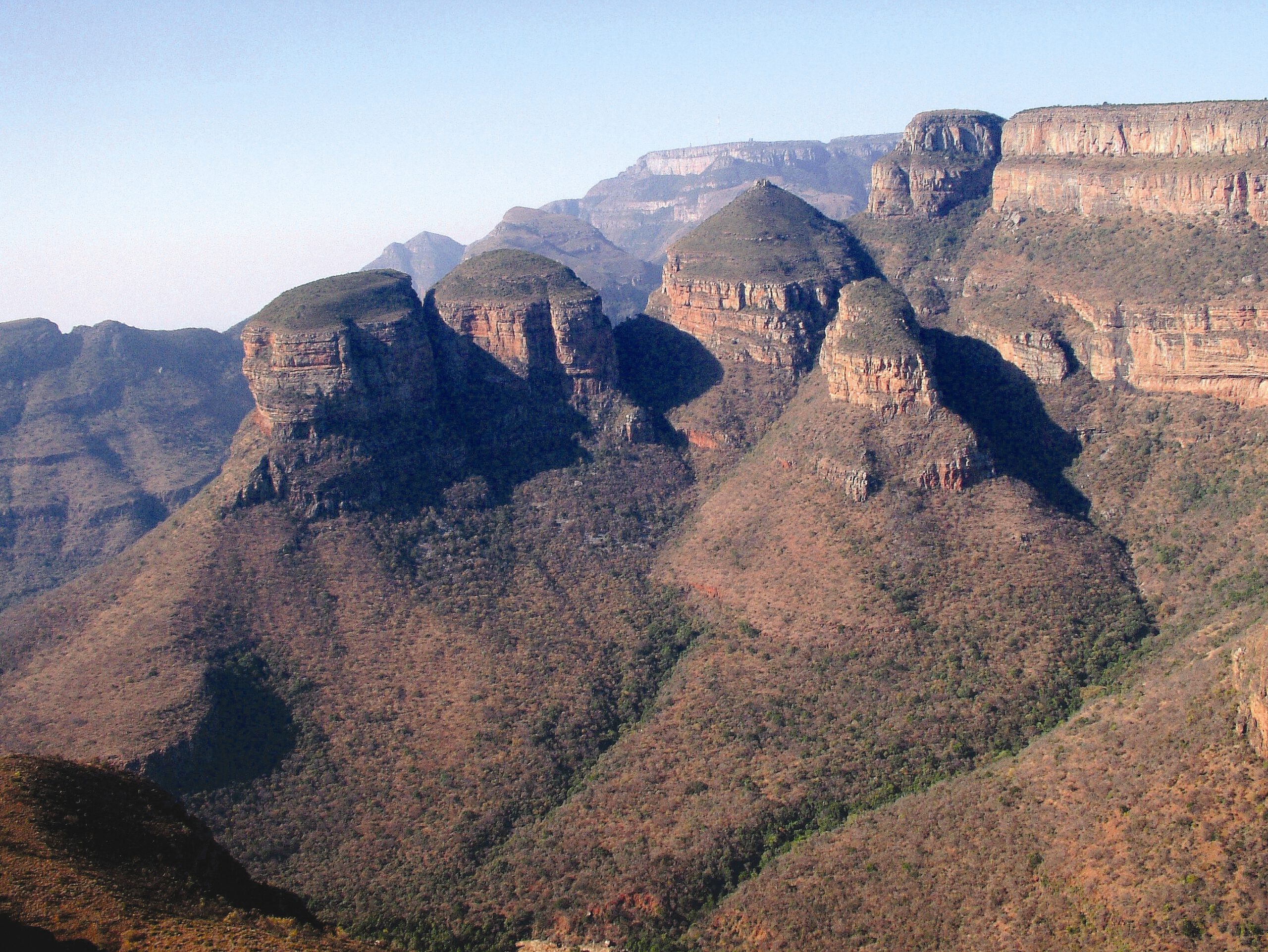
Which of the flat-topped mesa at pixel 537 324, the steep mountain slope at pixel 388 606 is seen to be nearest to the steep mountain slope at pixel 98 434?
the steep mountain slope at pixel 388 606

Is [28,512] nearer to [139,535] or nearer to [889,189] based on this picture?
[139,535]

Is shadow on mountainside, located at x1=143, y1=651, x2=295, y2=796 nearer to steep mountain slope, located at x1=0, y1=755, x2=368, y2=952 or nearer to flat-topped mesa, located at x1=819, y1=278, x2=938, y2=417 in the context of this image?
steep mountain slope, located at x1=0, y1=755, x2=368, y2=952

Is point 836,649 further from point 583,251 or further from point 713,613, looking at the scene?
point 583,251

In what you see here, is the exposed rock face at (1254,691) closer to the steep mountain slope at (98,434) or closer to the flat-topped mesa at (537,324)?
the flat-topped mesa at (537,324)

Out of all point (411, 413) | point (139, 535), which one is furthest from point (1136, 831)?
point (139, 535)

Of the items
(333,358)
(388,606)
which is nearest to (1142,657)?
(388,606)
